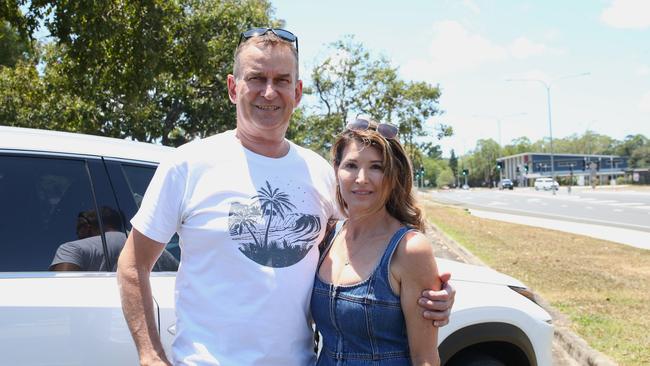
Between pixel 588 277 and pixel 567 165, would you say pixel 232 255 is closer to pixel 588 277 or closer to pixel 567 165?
pixel 588 277

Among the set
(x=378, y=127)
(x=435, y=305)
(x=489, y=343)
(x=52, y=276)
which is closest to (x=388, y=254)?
(x=435, y=305)

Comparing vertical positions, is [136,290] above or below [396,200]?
below

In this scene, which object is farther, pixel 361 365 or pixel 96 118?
→ pixel 96 118

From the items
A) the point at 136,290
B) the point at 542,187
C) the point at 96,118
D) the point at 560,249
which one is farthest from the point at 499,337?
the point at 542,187

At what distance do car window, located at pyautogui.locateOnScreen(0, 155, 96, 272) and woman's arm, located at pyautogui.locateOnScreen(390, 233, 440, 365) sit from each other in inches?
52.0

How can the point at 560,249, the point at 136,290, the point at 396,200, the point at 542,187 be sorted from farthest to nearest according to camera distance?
the point at 542,187 → the point at 560,249 → the point at 396,200 → the point at 136,290

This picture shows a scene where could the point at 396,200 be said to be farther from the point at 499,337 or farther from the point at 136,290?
the point at 499,337

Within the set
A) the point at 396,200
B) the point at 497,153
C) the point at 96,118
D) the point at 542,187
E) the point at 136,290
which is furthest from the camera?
the point at 497,153

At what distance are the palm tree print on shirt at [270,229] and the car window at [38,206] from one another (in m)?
0.86

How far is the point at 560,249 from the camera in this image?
12.5 m

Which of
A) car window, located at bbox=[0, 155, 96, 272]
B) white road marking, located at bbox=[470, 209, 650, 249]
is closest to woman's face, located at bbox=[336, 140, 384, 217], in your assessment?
car window, located at bbox=[0, 155, 96, 272]

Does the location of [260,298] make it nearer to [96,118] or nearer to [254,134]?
[254,134]

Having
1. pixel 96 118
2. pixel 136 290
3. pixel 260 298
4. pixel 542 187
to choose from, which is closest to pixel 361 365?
pixel 260 298

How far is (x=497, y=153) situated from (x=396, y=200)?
15247 centimetres
